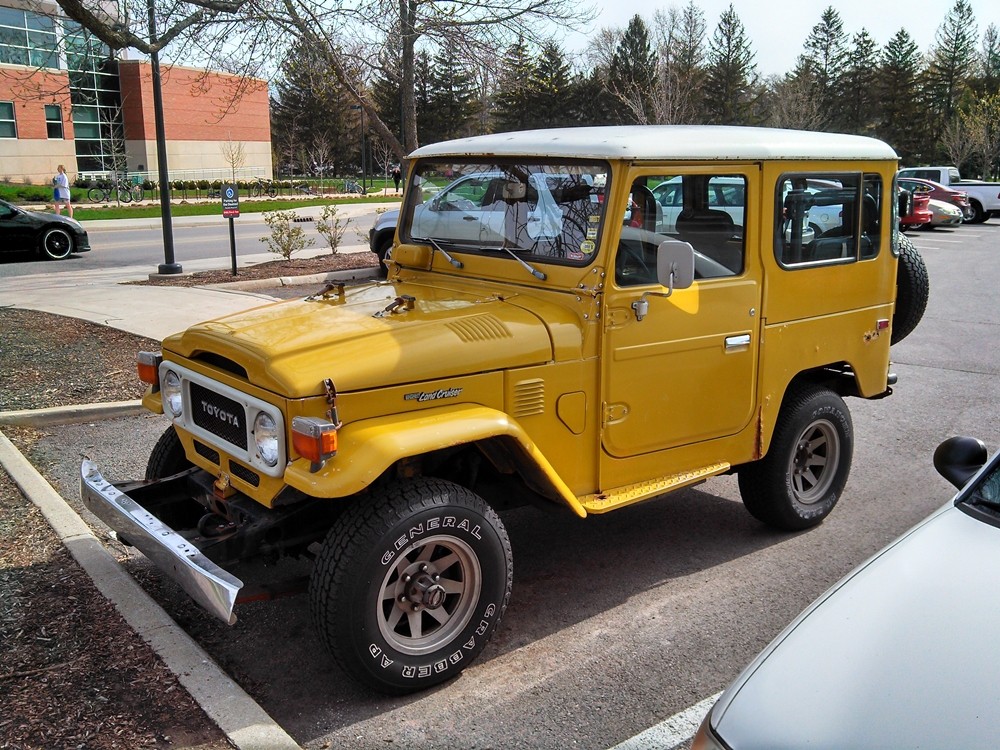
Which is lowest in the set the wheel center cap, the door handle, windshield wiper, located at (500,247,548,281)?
the wheel center cap

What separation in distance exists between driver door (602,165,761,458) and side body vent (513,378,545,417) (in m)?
0.36

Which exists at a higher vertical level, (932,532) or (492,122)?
(492,122)

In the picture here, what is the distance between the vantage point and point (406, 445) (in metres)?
3.36

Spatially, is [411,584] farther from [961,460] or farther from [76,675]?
[961,460]

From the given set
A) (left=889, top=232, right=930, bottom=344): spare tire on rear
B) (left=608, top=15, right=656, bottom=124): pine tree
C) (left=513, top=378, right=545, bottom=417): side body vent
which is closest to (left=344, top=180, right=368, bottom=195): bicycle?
(left=608, top=15, right=656, bottom=124): pine tree

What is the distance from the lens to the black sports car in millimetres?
17656

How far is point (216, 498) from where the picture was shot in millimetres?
4031

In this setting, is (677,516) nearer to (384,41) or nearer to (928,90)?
(384,41)

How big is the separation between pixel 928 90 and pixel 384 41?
6569cm

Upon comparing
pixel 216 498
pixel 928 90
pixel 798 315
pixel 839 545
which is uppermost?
pixel 928 90

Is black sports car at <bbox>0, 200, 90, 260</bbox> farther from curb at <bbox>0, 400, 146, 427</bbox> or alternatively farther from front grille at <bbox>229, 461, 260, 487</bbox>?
front grille at <bbox>229, 461, 260, 487</bbox>

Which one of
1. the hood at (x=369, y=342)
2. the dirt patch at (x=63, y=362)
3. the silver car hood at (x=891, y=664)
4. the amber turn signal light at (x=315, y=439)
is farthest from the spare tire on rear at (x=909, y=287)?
the dirt patch at (x=63, y=362)

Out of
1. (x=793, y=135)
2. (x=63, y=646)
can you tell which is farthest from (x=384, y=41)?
(x=63, y=646)

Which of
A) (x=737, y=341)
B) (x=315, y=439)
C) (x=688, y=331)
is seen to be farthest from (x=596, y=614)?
(x=315, y=439)
